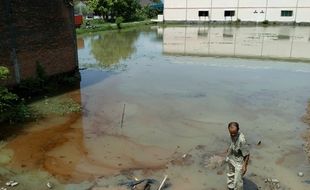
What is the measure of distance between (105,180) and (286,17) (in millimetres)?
49470

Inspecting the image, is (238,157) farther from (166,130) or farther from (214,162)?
(166,130)

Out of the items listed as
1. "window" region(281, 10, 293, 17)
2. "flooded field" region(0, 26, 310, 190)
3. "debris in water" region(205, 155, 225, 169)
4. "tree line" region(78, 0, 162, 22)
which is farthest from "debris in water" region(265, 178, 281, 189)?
"window" region(281, 10, 293, 17)

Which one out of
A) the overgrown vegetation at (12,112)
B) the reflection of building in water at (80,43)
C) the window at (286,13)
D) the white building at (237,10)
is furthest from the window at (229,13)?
the overgrown vegetation at (12,112)

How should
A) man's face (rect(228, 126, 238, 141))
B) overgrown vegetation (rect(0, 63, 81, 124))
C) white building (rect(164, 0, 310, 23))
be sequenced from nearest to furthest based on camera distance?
man's face (rect(228, 126, 238, 141)), overgrown vegetation (rect(0, 63, 81, 124)), white building (rect(164, 0, 310, 23))

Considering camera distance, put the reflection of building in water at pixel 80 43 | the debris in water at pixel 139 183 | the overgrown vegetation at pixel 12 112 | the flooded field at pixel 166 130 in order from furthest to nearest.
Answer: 1. the reflection of building in water at pixel 80 43
2. the overgrown vegetation at pixel 12 112
3. the flooded field at pixel 166 130
4. the debris in water at pixel 139 183

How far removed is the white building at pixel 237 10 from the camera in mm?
49844

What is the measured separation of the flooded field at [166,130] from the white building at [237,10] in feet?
111

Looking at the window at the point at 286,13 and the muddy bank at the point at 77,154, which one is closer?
the muddy bank at the point at 77,154

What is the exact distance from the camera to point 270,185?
6.94 metres

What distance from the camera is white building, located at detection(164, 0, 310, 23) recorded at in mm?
49844

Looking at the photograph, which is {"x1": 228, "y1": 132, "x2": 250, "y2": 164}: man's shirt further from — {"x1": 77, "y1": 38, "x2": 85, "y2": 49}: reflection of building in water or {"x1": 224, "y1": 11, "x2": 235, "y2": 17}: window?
{"x1": 224, "y1": 11, "x2": 235, "y2": 17}: window

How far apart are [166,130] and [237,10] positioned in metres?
46.0

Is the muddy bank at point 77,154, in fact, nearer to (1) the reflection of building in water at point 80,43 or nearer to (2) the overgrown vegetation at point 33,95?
(2) the overgrown vegetation at point 33,95

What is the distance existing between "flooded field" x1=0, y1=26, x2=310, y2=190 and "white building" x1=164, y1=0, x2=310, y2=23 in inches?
1333
